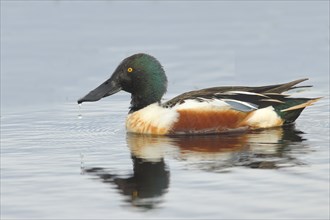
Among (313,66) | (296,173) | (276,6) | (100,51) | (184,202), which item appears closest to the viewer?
(184,202)

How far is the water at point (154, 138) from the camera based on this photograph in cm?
955

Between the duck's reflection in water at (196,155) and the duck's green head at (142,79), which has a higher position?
the duck's green head at (142,79)

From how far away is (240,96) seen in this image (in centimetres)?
1297

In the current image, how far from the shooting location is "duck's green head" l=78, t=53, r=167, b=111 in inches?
522

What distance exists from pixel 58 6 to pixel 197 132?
8665 mm

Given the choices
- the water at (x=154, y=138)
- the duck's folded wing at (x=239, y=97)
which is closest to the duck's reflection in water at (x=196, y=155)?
the water at (x=154, y=138)

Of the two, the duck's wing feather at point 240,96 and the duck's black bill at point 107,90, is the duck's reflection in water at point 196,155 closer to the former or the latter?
the duck's wing feather at point 240,96

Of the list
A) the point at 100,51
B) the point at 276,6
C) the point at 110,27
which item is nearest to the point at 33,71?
the point at 100,51

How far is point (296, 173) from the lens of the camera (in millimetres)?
10289

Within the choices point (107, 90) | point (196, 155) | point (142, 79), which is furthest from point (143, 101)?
point (196, 155)

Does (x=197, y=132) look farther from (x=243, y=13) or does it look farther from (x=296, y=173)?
(x=243, y=13)

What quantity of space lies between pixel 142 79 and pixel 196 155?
205 centimetres

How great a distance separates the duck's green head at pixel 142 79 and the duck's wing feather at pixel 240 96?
248 mm

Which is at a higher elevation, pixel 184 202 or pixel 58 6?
pixel 58 6
